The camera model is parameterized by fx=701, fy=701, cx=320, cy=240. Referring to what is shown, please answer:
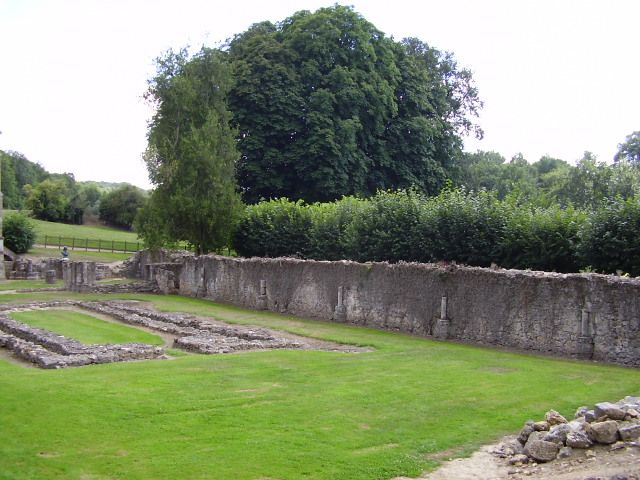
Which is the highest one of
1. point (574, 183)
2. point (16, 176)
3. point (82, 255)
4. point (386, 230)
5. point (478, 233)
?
point (16, 176)

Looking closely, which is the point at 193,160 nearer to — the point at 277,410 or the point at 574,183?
the point at 574,183

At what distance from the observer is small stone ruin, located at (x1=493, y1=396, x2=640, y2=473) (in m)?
10.1

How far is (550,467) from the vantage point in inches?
384

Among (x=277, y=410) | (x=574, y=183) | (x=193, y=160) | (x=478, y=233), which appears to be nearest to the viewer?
(x=277, y=410)

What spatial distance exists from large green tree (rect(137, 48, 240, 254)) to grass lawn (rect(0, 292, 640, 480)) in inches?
842

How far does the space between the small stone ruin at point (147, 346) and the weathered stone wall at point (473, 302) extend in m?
3.59

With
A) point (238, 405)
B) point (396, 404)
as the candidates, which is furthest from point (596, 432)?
point (238, 405)

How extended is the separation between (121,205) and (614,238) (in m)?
64.8

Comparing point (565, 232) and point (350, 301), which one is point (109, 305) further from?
point (565, 232)

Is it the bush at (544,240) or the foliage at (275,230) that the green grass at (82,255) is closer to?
the foliage at (275,230)

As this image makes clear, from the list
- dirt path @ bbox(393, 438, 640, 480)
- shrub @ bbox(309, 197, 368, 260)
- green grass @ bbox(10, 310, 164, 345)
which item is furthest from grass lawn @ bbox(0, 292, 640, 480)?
shrub @ bbox(309, 197, 368, 260)

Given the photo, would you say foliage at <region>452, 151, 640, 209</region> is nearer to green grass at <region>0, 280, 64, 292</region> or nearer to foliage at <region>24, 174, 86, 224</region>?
green grass at <region>0, 280, 64, 292</region>

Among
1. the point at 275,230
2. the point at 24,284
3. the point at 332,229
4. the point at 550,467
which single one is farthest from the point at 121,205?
the point at 550,467

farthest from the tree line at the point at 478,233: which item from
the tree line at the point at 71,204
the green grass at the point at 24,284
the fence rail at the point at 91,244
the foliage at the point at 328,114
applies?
the tree line at the point at 71,204
